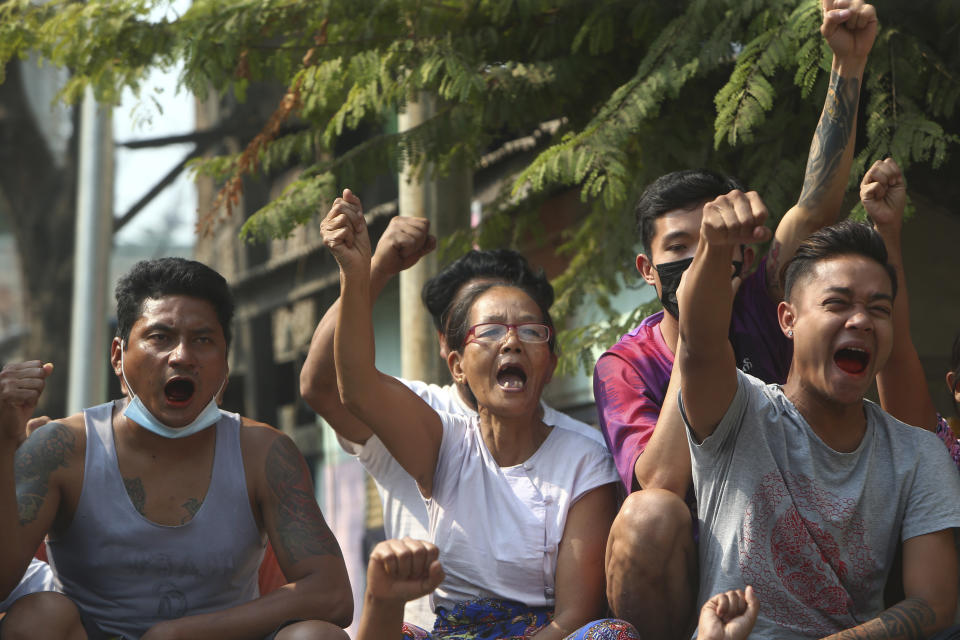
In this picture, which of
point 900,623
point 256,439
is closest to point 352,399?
point 256,439

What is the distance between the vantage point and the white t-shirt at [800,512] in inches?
124

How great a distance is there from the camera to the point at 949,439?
12.5 feet

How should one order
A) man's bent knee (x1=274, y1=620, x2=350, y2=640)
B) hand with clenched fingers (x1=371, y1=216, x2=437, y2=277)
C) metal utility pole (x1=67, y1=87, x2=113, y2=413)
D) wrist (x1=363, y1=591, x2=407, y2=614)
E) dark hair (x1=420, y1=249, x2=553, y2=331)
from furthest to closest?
metal utility pole (x1=67, y1=87, x2=113, y2=413) → dark hair (x1=420, y1=249, x2=553, y2=331) → hand with clenched fingers (x1=371, y1=216, x2=437, y2=277) → man's bent knee (x1=274, y1=620, x2=350, y2=640) → wrist (x1=363, y1=591, x2=407, y2=614)

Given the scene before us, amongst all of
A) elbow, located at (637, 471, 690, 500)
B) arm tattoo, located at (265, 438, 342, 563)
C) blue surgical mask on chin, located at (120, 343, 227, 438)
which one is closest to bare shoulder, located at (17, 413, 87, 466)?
blue surgical mask on chin, located at (120, 343, 227, 438)

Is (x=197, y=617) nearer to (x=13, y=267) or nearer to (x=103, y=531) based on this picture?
(x=103, y=531)

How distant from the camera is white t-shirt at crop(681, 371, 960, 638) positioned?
10.3 ft

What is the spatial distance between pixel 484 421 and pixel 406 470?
0.29 m

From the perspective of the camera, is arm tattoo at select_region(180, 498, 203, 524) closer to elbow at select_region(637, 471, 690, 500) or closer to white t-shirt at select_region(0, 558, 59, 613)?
white t-shirt at select_region(0, 558, 59, 613)

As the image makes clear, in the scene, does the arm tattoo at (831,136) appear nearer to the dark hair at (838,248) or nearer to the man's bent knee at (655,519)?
the dark hair at (838,248)

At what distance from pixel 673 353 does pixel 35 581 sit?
7.00ft

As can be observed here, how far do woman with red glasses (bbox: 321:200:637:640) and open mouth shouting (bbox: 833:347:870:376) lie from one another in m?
0.80

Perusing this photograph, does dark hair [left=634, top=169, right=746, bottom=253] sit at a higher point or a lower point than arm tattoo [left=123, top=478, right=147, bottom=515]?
higher

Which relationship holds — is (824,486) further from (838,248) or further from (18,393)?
(18,393)

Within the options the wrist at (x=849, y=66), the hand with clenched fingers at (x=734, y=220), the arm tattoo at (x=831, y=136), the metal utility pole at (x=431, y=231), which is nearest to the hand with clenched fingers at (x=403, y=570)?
the hand with clenched fingers at (x=734, y=220)
